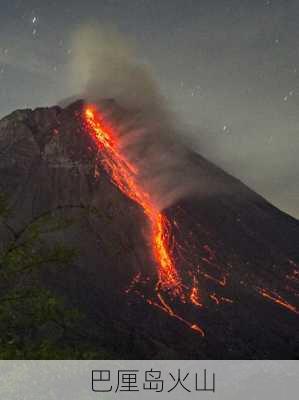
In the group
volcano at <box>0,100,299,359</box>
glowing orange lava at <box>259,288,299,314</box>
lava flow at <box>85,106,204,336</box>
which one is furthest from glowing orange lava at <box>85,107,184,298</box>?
glowing orange lava at <box>259,288,299,314</box>

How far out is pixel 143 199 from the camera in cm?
15162

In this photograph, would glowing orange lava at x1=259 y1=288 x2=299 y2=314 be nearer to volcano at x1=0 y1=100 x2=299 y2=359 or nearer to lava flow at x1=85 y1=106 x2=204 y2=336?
volcano at x1=0 y1=100 x2=299 y2=359

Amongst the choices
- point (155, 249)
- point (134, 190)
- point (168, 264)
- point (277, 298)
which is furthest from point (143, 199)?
point (277, 298)

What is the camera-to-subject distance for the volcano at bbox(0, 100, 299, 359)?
315ft

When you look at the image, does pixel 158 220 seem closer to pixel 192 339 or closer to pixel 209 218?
pixel 209 218

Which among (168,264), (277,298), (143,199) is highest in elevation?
(143,199)

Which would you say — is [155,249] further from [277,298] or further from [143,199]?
[143,199]

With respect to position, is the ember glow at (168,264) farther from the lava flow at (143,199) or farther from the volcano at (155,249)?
the volcano at (155,249)

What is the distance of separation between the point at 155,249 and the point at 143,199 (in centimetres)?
2879

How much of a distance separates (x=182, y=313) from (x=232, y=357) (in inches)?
568

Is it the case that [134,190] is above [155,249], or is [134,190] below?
above

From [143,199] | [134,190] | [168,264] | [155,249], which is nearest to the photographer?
[168,264]

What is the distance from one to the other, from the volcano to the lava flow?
0.35m
